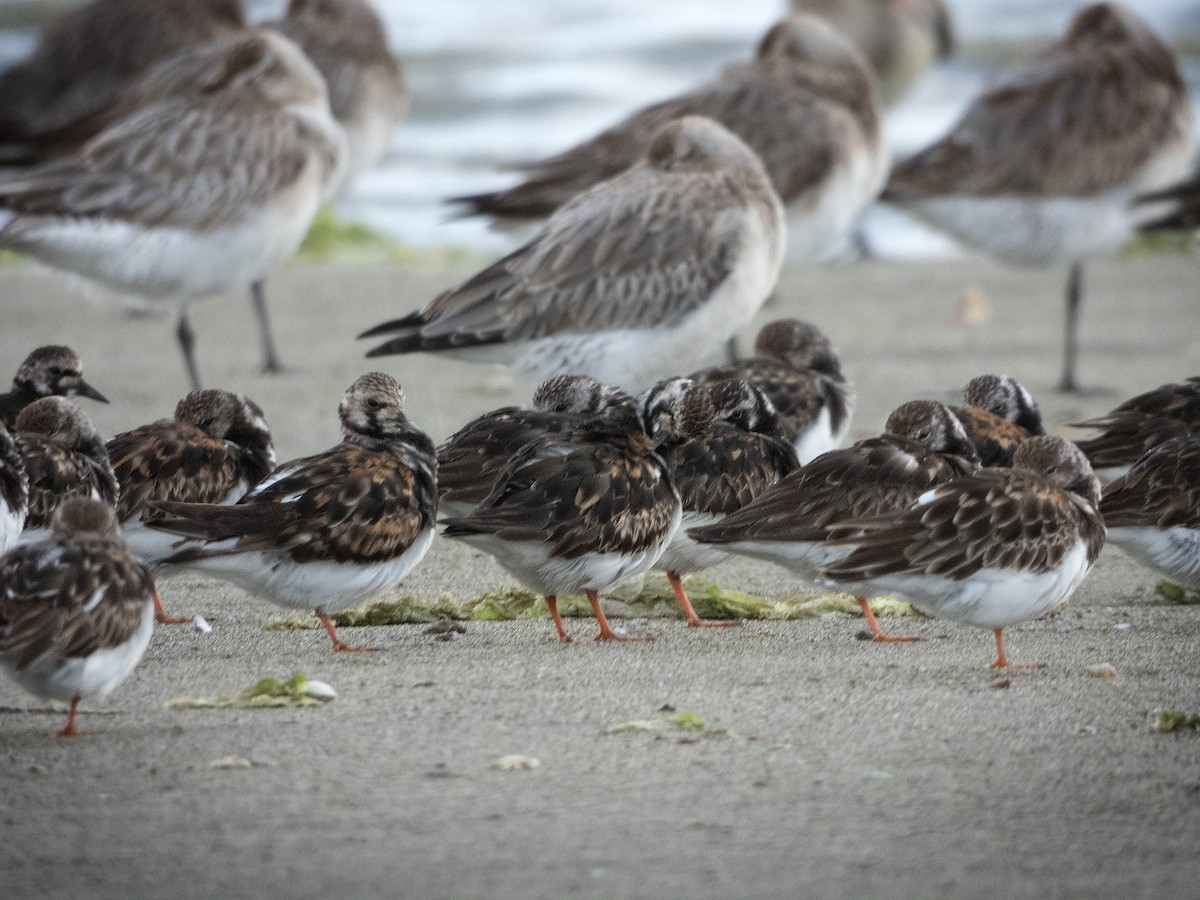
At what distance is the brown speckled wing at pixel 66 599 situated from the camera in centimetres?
445

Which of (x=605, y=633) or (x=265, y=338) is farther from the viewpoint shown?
(x=265, y=338)

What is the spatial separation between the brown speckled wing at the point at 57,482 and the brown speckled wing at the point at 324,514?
0.50 m

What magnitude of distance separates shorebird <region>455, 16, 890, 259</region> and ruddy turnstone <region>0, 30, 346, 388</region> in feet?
3.27

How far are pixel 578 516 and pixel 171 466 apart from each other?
151 cm

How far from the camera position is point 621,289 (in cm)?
818

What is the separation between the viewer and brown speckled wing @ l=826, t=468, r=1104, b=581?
17.4 feet

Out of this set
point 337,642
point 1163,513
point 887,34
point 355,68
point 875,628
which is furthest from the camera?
point 887,34

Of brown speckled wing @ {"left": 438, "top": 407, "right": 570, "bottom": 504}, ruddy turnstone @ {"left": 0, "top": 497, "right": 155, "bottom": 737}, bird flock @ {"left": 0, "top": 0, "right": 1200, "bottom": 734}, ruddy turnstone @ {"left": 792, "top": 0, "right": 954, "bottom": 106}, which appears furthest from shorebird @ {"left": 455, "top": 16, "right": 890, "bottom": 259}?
ruddy turnstone @ {"left": 792, "top": 0, "right": 954, "bottom": 106}

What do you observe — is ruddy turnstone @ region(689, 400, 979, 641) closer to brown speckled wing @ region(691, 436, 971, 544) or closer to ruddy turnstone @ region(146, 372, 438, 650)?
brown speckled wing @ region(691, 436, 971, 544)

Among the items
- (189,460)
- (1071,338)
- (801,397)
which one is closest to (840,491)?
(801,397)

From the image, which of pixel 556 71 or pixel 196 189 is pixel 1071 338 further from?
pixel 556 71

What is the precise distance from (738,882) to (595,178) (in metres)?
6.82

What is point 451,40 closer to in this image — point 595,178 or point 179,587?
point 595,178

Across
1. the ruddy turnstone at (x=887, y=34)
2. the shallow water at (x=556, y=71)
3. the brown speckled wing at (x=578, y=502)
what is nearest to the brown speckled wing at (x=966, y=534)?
the brown speckled wing at (x=578, y=502)
